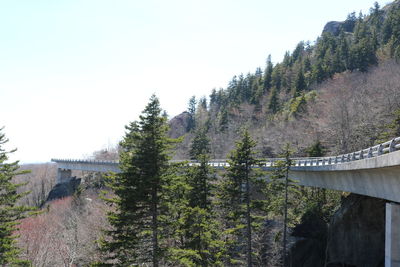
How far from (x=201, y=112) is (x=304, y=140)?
188 ft

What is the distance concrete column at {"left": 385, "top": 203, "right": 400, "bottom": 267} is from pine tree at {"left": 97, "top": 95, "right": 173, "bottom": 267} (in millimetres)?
9743

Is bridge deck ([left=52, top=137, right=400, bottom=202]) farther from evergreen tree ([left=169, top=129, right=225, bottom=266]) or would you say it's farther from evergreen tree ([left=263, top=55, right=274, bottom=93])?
evergreen tree ([left=263, top=55, right=274, bottom=93])

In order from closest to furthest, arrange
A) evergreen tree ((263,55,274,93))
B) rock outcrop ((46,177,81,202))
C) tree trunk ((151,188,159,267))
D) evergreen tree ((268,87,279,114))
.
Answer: tree trunk ((151,188,159,267))
rock outcrop ((46,177,81,202))
evergreen tree ((268,87,279,114))
evergreen tree ((263,55,274,93))

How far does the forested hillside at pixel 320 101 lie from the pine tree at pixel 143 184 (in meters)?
27.9

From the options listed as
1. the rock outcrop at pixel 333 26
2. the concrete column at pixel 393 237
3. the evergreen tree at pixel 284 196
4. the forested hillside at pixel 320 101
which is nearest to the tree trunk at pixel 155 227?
the concrete column at pixel 393 237

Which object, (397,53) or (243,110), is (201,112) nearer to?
(243,110)

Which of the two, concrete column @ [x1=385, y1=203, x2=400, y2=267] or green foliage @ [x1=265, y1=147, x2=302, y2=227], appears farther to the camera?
green foliage @ [x1=265, y1=147, x2=302, y2=227]

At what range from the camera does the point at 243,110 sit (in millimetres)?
81375

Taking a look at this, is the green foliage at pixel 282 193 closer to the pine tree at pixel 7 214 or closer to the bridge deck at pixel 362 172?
the bridge deck at pixel 362 172

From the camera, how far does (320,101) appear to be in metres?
58.4

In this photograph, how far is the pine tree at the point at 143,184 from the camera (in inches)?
572

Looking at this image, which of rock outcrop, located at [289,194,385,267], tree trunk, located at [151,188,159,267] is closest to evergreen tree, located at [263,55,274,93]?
rock outcrop, located at [289,194,385,267]

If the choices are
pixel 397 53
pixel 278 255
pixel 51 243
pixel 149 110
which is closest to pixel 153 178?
pixel 149 110

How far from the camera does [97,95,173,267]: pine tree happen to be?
14539mm
